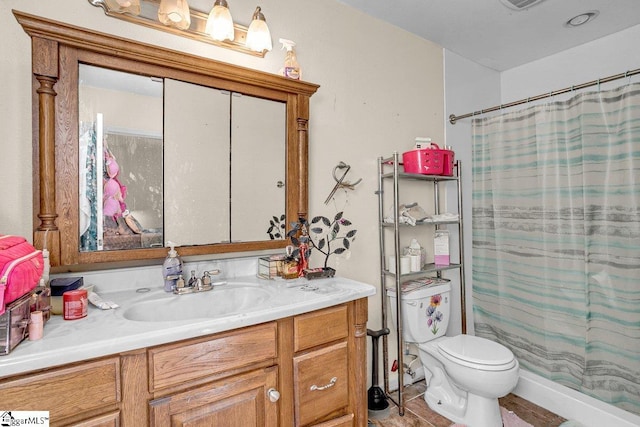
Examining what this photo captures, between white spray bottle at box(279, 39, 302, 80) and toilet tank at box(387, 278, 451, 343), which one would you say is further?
toilet tank at box(387, 278, 451, 343)

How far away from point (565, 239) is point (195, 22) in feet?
7.86

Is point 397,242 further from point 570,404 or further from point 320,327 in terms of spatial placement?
point 570,404

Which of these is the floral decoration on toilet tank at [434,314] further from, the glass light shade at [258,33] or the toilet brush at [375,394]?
the glass light shade at [258,33]

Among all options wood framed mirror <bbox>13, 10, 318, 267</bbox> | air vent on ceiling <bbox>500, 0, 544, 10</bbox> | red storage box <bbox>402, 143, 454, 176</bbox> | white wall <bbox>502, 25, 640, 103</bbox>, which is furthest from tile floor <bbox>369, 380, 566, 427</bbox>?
air vent on ceiling <bbox>500, 0, 544, 10</bbox>

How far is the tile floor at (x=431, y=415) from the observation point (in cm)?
185

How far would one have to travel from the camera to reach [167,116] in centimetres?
138

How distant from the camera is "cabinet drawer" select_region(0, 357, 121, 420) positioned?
2.46 ft

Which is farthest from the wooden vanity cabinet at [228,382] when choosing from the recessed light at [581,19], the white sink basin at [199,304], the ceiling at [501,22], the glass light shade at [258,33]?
the recessed light at [581,19]

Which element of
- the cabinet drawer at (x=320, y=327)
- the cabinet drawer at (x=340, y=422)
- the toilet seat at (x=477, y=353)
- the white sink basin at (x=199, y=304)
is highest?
the white sink basin at (x=199, y=304)

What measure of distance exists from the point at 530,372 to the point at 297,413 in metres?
1.82

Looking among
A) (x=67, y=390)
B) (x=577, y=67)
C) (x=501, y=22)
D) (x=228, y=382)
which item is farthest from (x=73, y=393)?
(x=577, y=67)

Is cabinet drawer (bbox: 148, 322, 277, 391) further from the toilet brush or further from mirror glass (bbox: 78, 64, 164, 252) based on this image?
the toilet brush

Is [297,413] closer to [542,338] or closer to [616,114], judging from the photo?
[542,338]

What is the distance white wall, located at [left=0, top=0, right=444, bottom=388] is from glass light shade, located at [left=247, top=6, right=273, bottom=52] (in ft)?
0.28
